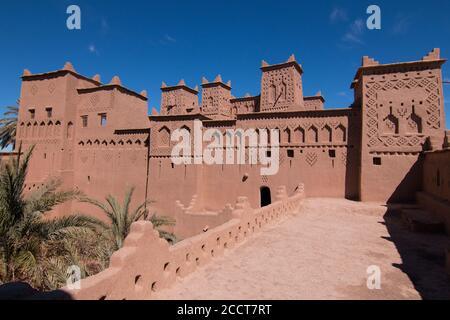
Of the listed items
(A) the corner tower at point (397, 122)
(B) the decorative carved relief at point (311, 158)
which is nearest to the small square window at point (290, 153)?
(B) the decorative carved relief at point (311, 158)

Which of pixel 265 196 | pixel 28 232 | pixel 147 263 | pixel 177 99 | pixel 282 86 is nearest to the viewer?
pixel 147 263

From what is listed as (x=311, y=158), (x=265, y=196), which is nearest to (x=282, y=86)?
(x=311, y=158)

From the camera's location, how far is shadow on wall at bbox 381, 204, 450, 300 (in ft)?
17.6

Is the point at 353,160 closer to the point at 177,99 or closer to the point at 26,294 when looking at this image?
the point at 177,99

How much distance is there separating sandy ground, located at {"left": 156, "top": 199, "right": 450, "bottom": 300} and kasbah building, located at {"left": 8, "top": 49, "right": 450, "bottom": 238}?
9.54ft

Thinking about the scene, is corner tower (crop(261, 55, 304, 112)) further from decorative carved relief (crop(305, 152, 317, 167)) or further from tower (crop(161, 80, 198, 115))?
tower (crop(161, 80, 198, 115))

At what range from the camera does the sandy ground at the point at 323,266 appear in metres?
5.09

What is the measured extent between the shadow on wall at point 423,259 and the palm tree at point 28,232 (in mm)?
8415

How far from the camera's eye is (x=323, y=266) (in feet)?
21.4

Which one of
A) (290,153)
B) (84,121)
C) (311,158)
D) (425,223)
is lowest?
Result: (425,223)

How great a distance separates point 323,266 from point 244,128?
1253cm

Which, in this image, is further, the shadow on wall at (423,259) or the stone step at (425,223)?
the stone step at (425,223)

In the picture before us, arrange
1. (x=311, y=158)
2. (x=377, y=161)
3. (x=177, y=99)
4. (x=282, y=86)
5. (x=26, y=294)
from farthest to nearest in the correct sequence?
(x=177, y=99) < (x=282, y=86) < (x=311, y=158) < (x=377, y=161) < (x=26, y=294)

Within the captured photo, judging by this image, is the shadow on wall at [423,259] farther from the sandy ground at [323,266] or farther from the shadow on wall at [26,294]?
the shadow on wall at [26,294]
